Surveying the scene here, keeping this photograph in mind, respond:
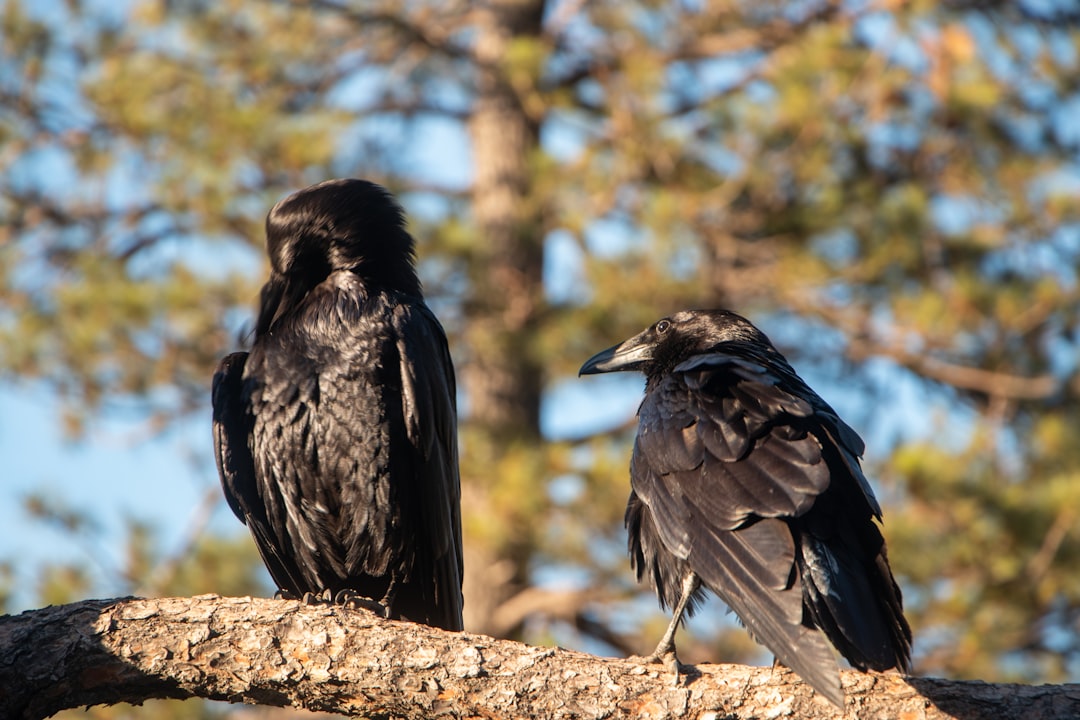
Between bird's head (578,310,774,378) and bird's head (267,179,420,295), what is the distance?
0.81 m

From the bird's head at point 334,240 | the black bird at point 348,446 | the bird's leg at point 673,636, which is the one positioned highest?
the bird's head at point 334,240

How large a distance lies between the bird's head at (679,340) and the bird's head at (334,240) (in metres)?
0.81

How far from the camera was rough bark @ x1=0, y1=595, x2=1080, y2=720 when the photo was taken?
2893 mm

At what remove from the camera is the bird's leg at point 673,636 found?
303 centimetres

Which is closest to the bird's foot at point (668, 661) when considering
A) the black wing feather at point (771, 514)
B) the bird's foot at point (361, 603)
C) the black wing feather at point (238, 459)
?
the black wing feather at point (771, 514)

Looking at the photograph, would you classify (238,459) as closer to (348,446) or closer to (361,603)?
(348,446)

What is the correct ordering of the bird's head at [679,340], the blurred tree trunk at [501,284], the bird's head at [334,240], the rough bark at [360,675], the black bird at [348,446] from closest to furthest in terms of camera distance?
1. the rough bark at [360,675]
2. the black bird at [348,446]
3. the bird's head at [679,340]
4. the bird's head at [334,240]
5. the blurred tree trunk at [501,284]

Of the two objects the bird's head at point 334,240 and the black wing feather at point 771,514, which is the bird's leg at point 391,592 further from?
the bird's head at point 334,240

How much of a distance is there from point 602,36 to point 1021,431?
13.1 feet

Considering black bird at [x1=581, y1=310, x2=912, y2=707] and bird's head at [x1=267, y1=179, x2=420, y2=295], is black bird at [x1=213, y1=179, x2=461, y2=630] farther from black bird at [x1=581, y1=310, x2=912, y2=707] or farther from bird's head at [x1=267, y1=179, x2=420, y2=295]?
black bird at [x1=581, y1=310, x2=912, y2=707]

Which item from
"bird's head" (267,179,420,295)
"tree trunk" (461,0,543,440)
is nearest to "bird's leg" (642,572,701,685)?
"bird's head" (267,179,420,295)

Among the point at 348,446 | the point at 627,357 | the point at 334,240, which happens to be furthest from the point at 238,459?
the point at 627,357

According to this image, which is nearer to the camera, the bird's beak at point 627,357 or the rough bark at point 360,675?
the rough bark at point 360,675

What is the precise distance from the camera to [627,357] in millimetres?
4312
